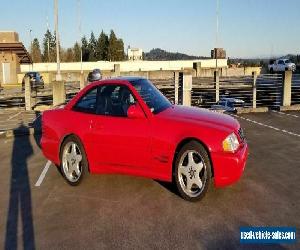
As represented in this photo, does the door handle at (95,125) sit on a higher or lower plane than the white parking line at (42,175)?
higher

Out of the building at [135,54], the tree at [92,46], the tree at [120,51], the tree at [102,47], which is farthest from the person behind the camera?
the tree at [92,46]

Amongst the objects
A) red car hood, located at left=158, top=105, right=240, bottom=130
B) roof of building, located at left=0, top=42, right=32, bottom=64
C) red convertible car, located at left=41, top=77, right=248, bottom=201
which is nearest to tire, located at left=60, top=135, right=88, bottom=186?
red convertible car, located at left=41, top=77, right=248, bottom=201

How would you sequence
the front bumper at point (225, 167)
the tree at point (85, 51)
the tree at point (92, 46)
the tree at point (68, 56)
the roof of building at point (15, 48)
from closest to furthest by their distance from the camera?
1. the front bumper at point (225, 167)
2. the roof of building at point (15, 48)
3. the tree at point (92, 46)
4. the tree at point (85, 51)
5. the tree at point (68, 56)

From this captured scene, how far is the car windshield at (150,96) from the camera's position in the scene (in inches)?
250

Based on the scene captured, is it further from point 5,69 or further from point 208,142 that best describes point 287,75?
point 5,69

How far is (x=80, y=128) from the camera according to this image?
6.66 metres

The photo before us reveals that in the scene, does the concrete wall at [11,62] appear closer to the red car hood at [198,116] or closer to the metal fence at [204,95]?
the metal fence at [204,95]

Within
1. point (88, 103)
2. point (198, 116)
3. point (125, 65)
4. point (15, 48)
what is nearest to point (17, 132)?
point (88, 103)

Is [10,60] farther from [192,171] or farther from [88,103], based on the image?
[192,171]

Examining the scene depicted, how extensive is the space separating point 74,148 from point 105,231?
2.31 m

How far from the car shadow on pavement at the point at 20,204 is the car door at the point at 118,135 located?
1300mm

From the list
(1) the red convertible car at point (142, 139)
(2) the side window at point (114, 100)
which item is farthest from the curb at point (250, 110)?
(2) the side window at point (114, 100)

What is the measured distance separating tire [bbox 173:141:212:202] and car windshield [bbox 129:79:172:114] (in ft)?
2.99

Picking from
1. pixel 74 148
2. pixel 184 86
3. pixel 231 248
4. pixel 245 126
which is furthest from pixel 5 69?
pixel 231 248
